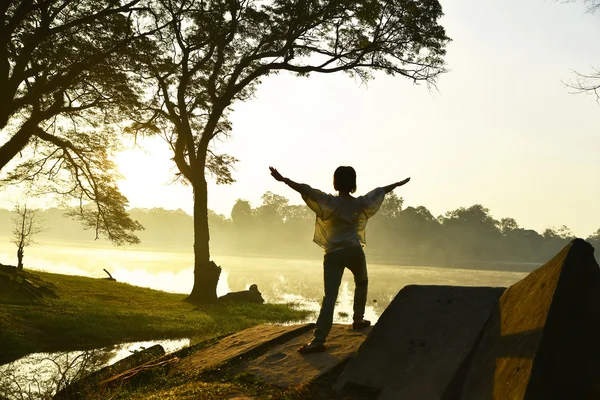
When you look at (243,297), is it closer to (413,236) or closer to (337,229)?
(337,229)

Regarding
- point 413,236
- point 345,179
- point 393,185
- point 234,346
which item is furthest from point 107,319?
point 413,236

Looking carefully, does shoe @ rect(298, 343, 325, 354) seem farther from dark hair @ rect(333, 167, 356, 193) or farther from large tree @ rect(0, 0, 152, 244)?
large tree @ rect(0, 0, 152, 244)

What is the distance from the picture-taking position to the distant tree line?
104 meters

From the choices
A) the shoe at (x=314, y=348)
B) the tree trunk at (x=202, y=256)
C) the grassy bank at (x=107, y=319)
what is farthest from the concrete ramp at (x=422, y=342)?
the tree trunk at (x=202, y=256)

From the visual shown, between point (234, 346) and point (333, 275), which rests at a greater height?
point (333, 275)

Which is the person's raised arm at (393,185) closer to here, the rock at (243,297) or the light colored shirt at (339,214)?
the light colored shirt at (339,214)

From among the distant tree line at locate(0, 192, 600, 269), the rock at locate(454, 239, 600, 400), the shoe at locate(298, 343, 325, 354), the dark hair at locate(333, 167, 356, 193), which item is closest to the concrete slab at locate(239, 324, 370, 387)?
the shoe at locate(298, 343, 325, 354)

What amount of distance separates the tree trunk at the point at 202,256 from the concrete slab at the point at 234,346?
13223mm

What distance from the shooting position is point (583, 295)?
3725 mm

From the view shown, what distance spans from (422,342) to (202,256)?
1669cm

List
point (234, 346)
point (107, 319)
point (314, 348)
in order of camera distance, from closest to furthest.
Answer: point (314, 348) → point (234, 346) → point (107, 319)

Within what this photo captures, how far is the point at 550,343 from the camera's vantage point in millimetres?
3408

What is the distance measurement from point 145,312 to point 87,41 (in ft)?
30.5

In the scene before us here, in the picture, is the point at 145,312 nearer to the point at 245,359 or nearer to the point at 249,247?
the point at 245,359
